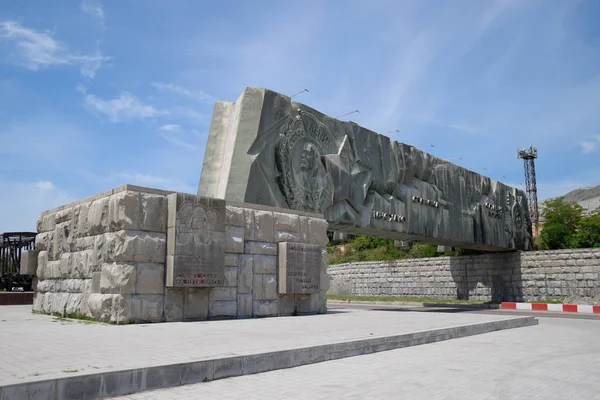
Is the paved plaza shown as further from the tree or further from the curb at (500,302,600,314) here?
the tree

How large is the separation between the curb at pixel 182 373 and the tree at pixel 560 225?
90.3 ft

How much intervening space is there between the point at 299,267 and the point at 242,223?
188cm

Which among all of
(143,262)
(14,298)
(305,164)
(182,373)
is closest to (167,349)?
(182,373)

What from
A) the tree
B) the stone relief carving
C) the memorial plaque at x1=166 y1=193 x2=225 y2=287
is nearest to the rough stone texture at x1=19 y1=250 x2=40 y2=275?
the memorial plaque at x1=166 y1=193 x2=225 y2=287

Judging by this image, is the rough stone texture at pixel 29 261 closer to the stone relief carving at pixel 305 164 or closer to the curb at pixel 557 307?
the stone relief carving at pixel 305 164

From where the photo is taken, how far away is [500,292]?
27.3 metres

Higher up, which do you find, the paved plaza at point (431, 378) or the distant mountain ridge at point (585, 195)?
the distant mountain ridge at point (585, 195)

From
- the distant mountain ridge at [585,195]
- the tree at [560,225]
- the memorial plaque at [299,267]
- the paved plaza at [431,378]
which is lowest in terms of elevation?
the paved plaza at [431,378]

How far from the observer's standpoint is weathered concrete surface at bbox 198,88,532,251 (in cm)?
1475

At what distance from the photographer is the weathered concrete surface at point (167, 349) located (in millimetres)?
4559

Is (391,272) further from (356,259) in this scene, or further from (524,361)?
(524,361)

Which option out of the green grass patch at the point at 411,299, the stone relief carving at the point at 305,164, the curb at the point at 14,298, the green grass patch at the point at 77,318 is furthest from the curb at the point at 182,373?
the green grass patch at the point at 411,299

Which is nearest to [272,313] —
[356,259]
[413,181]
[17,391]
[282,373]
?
[282,373]

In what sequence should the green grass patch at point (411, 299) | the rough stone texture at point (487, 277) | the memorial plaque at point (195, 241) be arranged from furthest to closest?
the green grass patch at point (411, 299), the rough stone texture at point (487, 277), the memorial plaque at point (195, 241)
